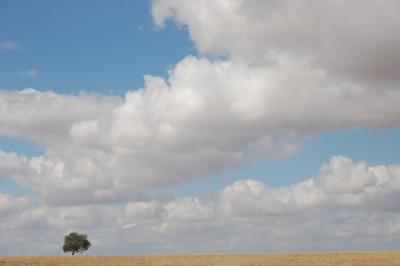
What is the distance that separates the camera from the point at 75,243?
136750mm

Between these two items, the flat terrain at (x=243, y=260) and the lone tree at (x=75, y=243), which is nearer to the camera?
the flat terrain at (x=243, y=260)

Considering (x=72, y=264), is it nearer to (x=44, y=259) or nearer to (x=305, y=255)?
(x=44, y=259)

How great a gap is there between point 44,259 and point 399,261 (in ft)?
169

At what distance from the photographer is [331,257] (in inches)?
3172

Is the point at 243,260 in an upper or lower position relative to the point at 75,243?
lower

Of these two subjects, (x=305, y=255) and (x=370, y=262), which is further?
(x=305, y=255)

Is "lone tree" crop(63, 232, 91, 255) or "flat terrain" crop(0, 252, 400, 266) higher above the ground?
"lone tree" crop(63, 232, 91, 255)

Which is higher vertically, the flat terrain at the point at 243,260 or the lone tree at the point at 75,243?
the lone tree at the point at 75,243

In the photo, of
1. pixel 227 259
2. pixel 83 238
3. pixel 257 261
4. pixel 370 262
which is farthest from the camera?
pixel 83 238

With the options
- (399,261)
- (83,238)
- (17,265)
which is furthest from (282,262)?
(83,238)

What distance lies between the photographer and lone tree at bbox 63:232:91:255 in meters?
137

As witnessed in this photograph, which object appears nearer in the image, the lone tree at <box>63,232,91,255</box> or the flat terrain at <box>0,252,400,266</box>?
the flat terrain at <box>0,252,400,266</box>

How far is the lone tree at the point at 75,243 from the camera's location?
136875mm

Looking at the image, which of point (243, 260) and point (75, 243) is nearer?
point (243, 260)
